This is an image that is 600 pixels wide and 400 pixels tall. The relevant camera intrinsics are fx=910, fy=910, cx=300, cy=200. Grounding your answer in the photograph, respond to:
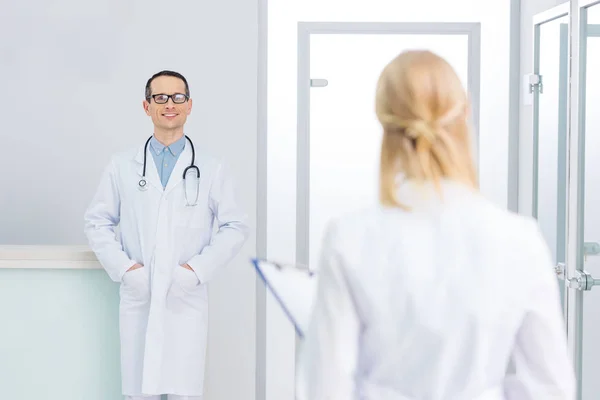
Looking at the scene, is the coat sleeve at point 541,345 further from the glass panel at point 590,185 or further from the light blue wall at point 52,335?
the light blue wall at point 52,335

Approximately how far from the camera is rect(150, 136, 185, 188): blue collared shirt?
3.12 m

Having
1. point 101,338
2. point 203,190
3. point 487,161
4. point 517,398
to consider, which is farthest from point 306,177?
point 517,398

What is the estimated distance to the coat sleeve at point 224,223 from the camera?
3.09 metres

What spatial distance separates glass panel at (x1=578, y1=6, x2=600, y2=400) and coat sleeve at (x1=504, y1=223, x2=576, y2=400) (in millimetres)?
1763

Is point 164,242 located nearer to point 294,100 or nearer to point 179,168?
point 179,168

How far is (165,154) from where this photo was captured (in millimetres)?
3146

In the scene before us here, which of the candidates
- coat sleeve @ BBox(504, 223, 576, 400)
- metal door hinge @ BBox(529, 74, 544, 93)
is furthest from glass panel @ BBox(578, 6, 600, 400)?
coat sleeve @ BBox(504, 223, 576, 400)

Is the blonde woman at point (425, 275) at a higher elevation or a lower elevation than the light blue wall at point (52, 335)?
higher

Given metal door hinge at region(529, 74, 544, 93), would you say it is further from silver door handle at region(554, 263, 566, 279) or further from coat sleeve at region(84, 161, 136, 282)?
coat sleeve at region(84, 161, 136, 282)

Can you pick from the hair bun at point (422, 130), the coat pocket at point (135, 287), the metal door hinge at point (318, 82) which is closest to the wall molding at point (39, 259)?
the coat pocket at point (135, 287)

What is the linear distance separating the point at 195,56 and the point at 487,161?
56.5 inches

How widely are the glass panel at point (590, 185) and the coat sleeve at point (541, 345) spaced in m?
1.76

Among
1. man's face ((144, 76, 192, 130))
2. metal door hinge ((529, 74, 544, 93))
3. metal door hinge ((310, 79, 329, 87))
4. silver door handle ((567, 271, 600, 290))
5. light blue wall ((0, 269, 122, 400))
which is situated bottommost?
light blue wall ((0, 269, 122, 400))

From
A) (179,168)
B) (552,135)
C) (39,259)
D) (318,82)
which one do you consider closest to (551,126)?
(552,135)
